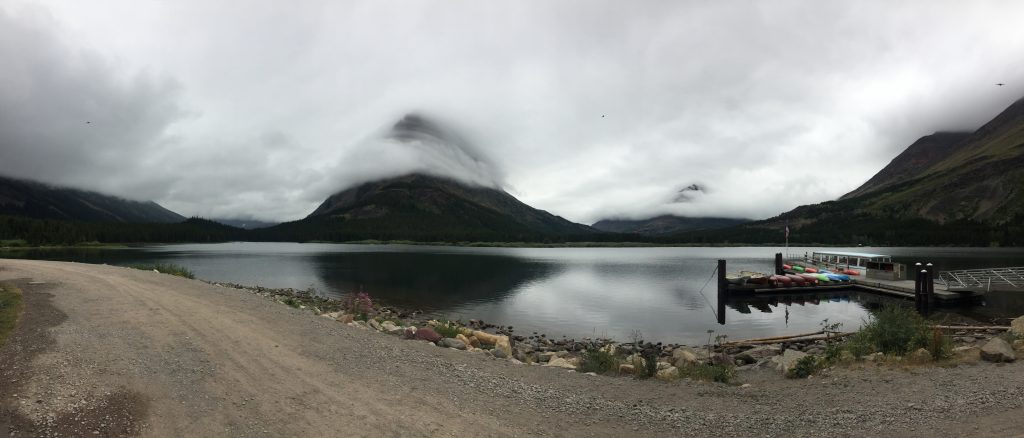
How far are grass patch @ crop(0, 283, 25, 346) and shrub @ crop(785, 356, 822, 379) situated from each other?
21.2 meters

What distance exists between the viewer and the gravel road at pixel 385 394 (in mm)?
8242

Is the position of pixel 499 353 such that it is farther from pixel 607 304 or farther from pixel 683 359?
pixel 607 304

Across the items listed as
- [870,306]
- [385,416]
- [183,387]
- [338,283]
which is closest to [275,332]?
[183,387]

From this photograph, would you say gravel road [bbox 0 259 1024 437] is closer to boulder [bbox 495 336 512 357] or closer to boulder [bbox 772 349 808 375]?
boulder [bbox 772 349 808 375]

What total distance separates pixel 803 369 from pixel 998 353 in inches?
216

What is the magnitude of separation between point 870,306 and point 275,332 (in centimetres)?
4979

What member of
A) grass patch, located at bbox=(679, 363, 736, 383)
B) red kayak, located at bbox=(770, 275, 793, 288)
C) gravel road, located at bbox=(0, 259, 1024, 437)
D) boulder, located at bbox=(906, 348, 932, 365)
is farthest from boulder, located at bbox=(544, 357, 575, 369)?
red kayak, located at bbox=(770, 275, 793, 288)

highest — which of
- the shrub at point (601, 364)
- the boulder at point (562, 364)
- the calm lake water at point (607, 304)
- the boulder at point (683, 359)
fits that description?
the shrub at point (601, 364)

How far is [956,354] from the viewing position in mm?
14039

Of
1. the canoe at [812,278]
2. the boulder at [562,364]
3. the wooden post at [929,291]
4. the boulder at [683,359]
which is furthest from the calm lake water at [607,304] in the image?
the boulder at [562,364]

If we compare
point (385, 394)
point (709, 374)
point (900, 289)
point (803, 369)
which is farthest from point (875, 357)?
point (900, 289)

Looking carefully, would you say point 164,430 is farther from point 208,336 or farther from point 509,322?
point 509,322

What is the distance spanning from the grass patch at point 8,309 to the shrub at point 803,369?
21164 mm

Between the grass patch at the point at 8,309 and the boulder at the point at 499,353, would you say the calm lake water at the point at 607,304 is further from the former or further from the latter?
the grass patch at the point at 8,309
